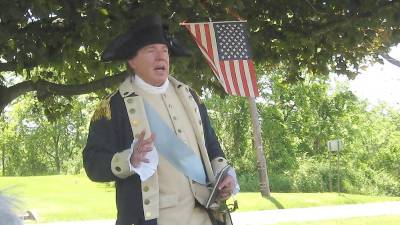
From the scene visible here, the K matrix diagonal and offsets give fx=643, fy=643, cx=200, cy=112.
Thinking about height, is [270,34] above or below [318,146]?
Result: above

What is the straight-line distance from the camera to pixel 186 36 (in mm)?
5859

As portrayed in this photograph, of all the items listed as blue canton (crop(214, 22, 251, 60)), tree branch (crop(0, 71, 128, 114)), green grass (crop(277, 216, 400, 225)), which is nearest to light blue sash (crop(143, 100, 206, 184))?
blue canton (crop(214, 22, 251, 60))

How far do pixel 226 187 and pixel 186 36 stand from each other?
121 inches

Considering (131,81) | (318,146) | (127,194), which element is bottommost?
(318,146)

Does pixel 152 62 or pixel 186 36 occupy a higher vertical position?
pixel 186 36

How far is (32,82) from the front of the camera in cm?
622

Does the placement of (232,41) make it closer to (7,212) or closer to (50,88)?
(50,88)

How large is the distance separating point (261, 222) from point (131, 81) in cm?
1090

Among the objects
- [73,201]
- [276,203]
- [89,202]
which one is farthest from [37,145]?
[276,203]

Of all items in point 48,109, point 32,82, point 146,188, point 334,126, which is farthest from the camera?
point 334,126

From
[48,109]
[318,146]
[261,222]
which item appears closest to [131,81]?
[48,109]

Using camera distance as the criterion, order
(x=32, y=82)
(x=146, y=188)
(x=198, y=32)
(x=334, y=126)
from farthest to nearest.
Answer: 1. (x=334, y=126)
2. (x=32, y=82)
3. (x=198, y=32)
4. (x=146, y=188)

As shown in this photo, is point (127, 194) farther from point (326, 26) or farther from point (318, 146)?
point (318, 146)

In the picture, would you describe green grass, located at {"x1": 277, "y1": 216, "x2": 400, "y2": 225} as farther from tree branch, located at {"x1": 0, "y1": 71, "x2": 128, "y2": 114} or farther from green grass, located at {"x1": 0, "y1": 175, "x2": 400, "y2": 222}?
tree branch, located at {"x1": 0, "y1": 71, "x2": 128, "y2": 114}
